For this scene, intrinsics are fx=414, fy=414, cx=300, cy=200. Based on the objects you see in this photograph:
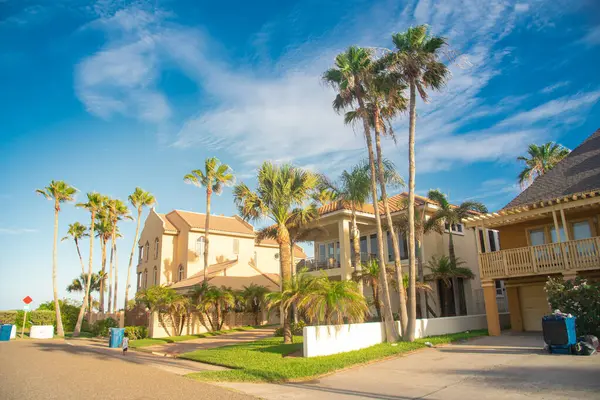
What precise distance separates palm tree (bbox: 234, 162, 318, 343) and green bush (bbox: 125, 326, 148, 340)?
12749 millimetres

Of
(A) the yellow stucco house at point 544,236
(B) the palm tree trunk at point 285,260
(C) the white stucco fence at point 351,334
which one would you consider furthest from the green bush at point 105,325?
(A) the yellow stucco house at point 544,236

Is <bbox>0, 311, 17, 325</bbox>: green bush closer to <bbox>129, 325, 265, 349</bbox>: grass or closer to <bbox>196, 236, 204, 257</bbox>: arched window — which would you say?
<bbox>196, 236, 204, 257</bbox>: arched window

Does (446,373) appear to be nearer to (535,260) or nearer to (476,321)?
(535,260)

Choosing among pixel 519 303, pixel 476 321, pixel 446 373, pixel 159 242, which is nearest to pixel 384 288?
pixel 446 373

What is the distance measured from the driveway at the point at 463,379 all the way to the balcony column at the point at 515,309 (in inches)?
299

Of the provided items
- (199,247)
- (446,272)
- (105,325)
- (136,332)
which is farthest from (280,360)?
(199,247)

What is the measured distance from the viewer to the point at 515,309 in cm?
2097

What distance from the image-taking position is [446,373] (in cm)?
1090

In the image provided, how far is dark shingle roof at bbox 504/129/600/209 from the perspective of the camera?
61.0ft

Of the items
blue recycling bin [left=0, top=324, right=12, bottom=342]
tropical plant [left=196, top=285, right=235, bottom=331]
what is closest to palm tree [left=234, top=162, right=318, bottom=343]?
tropical plant [left=196, top=285, right=235, bottom=331]

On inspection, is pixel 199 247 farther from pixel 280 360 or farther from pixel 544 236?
pixel 544 236

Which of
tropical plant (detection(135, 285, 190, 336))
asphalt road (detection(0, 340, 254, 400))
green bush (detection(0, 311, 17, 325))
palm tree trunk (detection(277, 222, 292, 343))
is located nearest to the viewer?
asphalt road (detection(0, 340, 254, 400))

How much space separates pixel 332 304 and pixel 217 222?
27.1 m

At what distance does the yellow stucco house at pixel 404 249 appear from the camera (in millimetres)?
24844
